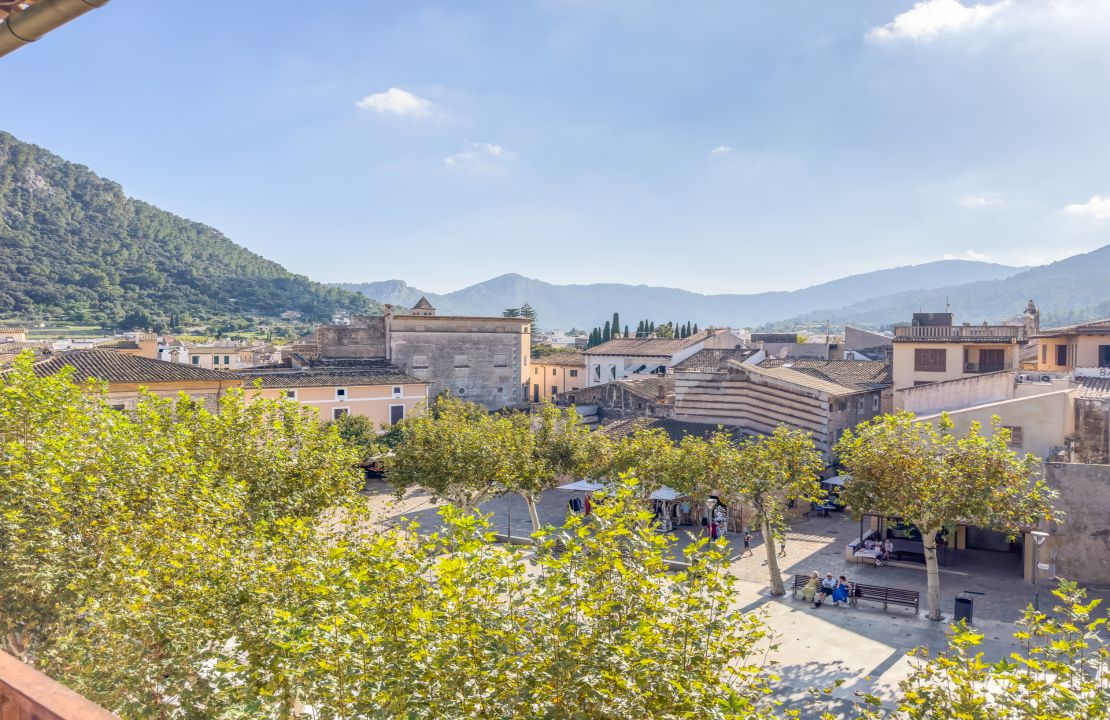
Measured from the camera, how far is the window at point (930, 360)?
38469 millimetres

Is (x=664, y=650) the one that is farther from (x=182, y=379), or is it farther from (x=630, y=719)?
(x=182, y=379)

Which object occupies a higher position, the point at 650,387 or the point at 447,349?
the point at 447,349

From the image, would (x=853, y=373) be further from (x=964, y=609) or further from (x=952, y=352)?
(x=964, y=609)

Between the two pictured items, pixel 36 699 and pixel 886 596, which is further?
pixel 886 596

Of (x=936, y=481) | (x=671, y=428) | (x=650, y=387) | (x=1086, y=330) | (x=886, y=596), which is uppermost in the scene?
(x=1086, y=330)

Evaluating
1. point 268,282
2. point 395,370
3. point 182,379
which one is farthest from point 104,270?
point 182,379

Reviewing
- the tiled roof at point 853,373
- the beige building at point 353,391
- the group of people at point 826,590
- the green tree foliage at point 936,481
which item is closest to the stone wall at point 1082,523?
the green tree foliage at point 936,481

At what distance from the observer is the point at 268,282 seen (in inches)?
7751

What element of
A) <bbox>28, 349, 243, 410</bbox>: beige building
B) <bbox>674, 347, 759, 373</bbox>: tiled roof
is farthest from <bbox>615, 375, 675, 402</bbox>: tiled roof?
<bbox>28, 349, 243, 410</bbox>: beige building

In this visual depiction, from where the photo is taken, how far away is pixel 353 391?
45938 mm

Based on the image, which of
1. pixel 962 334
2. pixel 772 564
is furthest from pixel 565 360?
pixel 772 564

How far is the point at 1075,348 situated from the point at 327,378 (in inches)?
1786

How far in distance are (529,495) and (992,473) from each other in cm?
1497

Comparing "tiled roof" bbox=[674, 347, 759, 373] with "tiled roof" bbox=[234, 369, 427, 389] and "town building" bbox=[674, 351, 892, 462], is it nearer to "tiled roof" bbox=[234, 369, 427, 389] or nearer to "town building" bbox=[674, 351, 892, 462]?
"town building" bbox=[674, 351, 892, 462]
